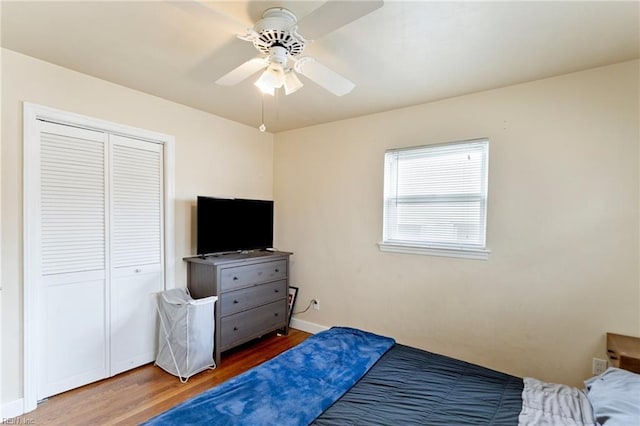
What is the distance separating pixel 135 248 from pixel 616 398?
3.29m

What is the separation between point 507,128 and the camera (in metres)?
2.57

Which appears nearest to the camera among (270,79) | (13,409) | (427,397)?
(427,397)

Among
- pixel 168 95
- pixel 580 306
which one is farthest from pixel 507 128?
pixel 168 95

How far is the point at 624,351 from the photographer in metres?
1.89

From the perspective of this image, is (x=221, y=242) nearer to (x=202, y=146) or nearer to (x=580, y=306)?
(x=202, y=146)

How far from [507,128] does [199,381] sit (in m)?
3.31

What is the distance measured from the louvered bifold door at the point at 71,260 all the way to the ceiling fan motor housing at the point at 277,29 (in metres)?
1.84

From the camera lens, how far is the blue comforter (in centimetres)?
135

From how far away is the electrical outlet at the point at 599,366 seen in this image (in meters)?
2.21

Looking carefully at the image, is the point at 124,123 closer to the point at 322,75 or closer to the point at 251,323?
the point at 322,75

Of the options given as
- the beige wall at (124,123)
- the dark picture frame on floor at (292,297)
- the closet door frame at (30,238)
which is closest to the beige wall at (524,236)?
the dark picture frame on floor at (292,297)

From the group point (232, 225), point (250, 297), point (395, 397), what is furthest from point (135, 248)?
point (395, 397)

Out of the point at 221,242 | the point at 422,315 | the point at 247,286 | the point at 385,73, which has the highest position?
the point at 385,73

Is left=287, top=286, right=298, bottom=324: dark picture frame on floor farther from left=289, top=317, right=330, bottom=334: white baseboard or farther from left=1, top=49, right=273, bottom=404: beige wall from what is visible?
left=1, top=49, right=273, bottom=404: beige wall
